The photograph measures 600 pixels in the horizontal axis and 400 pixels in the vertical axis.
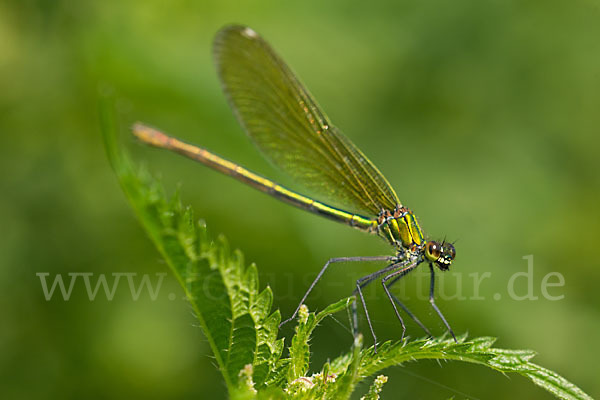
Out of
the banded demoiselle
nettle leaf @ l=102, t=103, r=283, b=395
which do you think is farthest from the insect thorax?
nettle leaf @ l=102, t=103, r=283, b=395

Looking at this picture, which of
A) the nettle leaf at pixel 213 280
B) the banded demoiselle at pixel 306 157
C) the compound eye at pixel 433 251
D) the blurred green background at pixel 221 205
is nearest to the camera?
the nettle leaf at pixel 213 280

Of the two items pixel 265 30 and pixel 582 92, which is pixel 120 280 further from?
pixel 582 92

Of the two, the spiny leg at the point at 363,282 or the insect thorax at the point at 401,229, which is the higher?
the insect thorax at the point at 401,229

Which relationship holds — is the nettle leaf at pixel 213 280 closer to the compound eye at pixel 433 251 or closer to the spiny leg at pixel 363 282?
the spiny leg at pixel 363 282

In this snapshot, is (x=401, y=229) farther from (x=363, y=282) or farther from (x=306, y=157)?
(x=306, y=157)

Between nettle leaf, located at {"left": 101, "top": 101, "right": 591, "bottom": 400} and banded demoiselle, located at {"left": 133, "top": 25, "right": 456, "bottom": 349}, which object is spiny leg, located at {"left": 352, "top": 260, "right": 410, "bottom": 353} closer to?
banded demoiselle, located at {"left": 133, "top": 25, "right": 456, "bottom": 349}

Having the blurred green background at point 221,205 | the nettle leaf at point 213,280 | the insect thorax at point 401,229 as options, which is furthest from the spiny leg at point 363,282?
the nettle leaf at point 213,280

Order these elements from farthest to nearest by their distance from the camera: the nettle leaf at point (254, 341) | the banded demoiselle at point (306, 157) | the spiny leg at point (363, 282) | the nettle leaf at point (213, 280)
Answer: the banded demoiselle at point (306, 157) < the spiny leg at point (363, 282) < the nettle leaf at point (254, 341) < the nettle leaf at point (213, 280)
